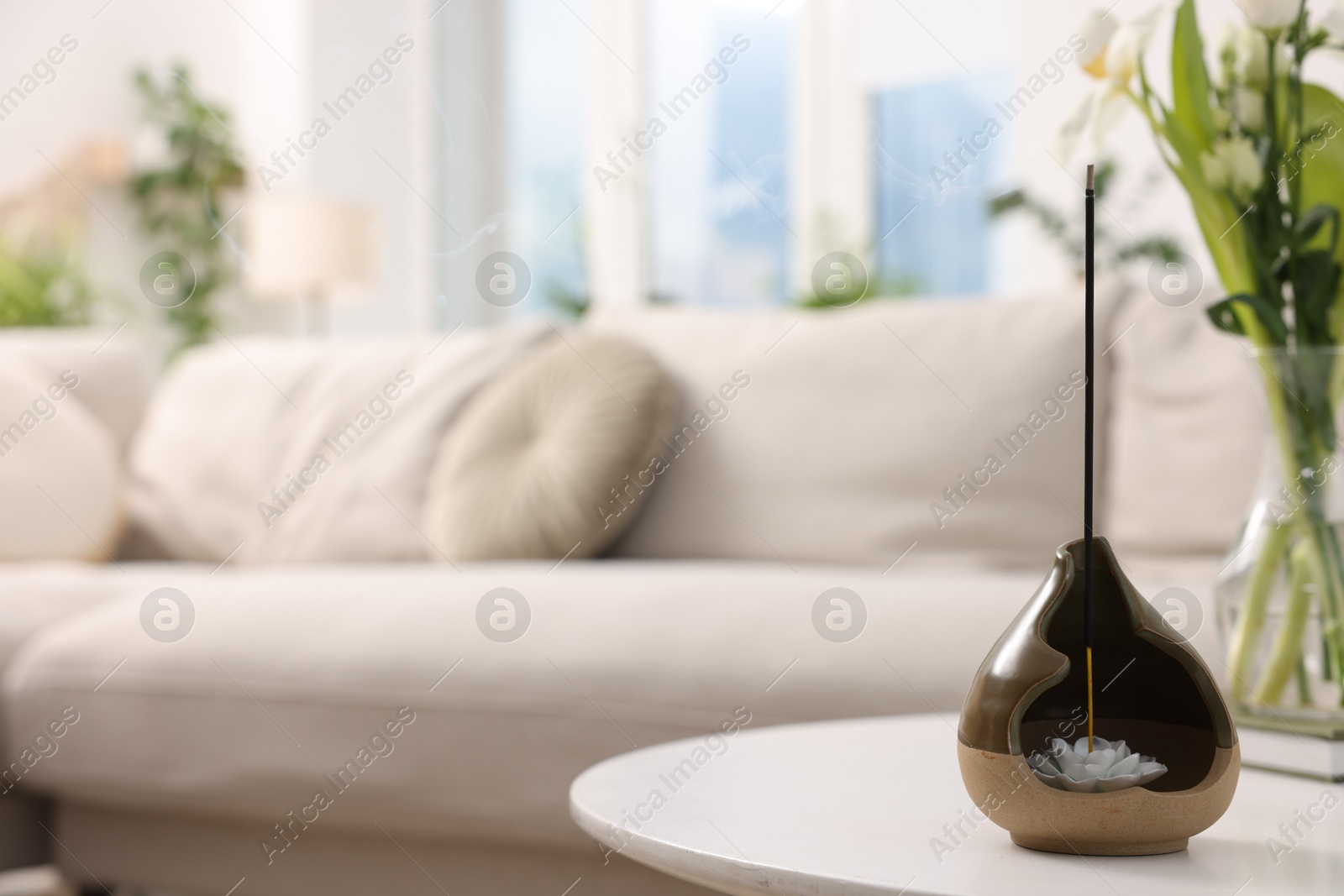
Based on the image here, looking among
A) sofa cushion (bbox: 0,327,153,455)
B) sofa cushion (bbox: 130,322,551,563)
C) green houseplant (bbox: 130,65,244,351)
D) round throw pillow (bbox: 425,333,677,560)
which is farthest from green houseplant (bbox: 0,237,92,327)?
round throw pillow (bbox: 425,333,677,560)

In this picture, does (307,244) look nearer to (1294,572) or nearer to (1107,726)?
(1294,572)

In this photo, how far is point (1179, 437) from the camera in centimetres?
155

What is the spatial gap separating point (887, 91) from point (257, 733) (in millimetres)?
3942

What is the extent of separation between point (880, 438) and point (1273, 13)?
932mm

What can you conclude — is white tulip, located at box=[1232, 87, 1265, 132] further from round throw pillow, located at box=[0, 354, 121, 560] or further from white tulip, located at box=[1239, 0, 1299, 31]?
round throw pillow, located at box=[0, 354, 121, 560]

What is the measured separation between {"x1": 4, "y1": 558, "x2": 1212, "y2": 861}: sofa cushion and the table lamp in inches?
93.6

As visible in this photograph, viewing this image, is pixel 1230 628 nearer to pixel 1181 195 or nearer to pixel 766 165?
pixel 1181 195

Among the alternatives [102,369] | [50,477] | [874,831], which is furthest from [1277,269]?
[102,369]

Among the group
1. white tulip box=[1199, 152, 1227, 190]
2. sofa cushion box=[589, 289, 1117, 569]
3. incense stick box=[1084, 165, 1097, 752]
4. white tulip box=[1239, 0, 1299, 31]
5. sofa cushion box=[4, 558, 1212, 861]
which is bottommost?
sofa cushion box=[4, 558, 1212, 861]

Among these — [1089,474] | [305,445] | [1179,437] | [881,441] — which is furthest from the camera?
[305,445]

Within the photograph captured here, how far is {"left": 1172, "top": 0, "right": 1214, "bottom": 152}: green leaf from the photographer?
809 millimetres

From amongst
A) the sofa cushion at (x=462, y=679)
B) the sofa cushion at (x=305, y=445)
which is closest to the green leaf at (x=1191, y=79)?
the sofa cushion at (x=462, y=679)

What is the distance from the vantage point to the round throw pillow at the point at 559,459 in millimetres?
1720

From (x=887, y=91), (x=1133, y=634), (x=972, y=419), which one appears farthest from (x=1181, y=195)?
(x=1133, y=634)
